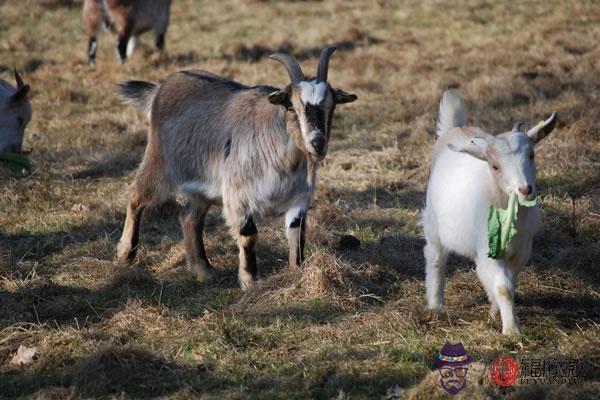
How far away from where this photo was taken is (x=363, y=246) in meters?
6.56

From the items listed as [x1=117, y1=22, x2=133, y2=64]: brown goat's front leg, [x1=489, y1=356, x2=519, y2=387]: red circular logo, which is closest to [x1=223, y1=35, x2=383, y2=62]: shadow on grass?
[x1=117, y1=22, x2=133, y2=64]: brown goat's front leg

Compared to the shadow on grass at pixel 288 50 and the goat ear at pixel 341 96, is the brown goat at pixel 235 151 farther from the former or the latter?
the shadow on grass at pixel 288 50

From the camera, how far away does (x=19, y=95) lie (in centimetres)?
908

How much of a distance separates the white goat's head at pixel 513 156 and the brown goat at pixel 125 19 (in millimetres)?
10730

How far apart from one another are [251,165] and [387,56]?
7.95 meters

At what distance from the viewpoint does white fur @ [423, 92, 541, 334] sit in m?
4.51

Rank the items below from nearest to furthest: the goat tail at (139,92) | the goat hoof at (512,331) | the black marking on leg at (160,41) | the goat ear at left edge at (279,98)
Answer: the goat hoof at (512,331) < the goat ear at left edge at (279,98) < the goat tail at (139,92) < the black marking on leg at (160,41)

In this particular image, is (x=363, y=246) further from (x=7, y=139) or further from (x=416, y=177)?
(x=7, y=139)

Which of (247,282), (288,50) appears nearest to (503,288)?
(247,282)

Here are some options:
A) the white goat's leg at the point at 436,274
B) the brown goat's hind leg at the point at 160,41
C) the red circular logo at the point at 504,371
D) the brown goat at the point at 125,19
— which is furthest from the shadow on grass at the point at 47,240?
the brown goat's hind leg at the point at 160,41

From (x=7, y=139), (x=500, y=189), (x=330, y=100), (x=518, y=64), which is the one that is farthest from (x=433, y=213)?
(x=518, y=64)

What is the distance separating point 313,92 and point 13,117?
15.8 ft

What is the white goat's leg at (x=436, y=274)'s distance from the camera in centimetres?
527

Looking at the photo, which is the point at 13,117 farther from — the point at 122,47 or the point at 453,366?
the point at 453,366
